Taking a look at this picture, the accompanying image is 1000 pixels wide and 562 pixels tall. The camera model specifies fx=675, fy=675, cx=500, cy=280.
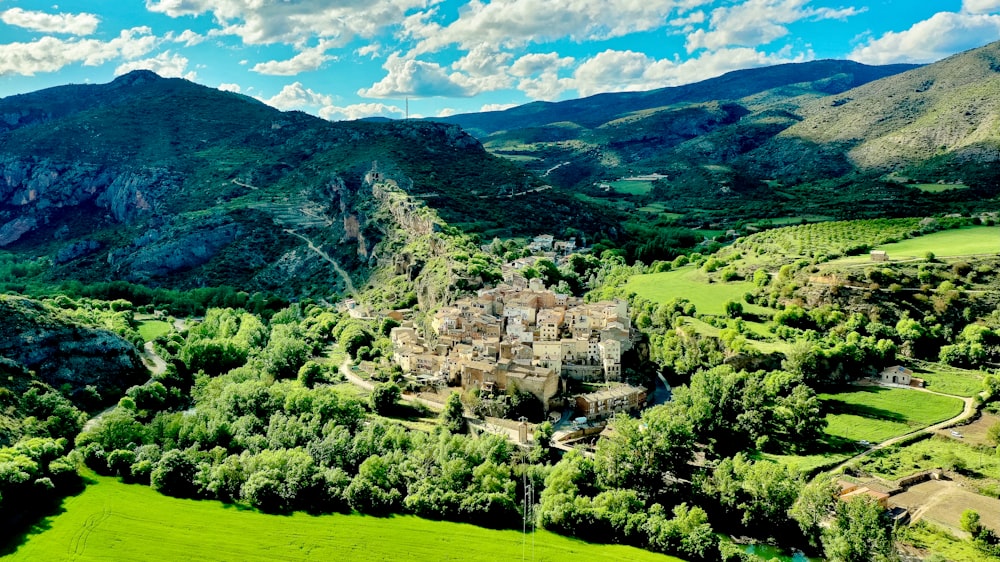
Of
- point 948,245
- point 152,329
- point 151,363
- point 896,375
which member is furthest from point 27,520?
point 948,245

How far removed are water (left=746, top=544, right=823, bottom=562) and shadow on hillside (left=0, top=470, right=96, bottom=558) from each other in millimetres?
36879

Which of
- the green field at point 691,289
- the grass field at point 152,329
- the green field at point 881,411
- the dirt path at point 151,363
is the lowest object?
the green field at point 881,411

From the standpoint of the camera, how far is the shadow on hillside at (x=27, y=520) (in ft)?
112

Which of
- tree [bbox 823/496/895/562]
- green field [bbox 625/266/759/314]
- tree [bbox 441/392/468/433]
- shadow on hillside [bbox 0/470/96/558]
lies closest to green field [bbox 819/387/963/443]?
tree [bbox 823/496/895/562]

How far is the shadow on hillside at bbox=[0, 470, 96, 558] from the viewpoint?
3428 centimetres

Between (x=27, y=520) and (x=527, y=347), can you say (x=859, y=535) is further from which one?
(x=27, y=520)

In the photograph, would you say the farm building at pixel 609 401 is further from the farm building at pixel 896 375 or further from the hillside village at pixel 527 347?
the farm building at pixel 896 375

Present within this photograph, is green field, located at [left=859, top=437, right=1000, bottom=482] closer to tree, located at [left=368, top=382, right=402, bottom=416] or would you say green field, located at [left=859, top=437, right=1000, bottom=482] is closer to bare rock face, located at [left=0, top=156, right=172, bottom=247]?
tree, located at [left=368, top=382, right=402, bottom=416]

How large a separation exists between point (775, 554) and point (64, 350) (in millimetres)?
53227

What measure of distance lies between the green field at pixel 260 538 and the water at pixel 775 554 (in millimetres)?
5018

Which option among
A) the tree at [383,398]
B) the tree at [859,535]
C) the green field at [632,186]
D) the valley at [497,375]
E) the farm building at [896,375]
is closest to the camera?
the tree at [859,535]

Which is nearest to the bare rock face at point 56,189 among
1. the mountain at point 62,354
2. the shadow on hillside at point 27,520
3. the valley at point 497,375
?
the valley at point 497,375

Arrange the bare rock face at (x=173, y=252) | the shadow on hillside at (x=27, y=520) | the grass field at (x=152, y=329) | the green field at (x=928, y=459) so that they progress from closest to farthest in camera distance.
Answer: the shadow on hillside at (x=27, y=520) → the green field at (x=928, y=459) → the grass field at (x=152, y=329) → the bare rock face at (x=173, y=252)

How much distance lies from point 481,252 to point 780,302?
104 feet
